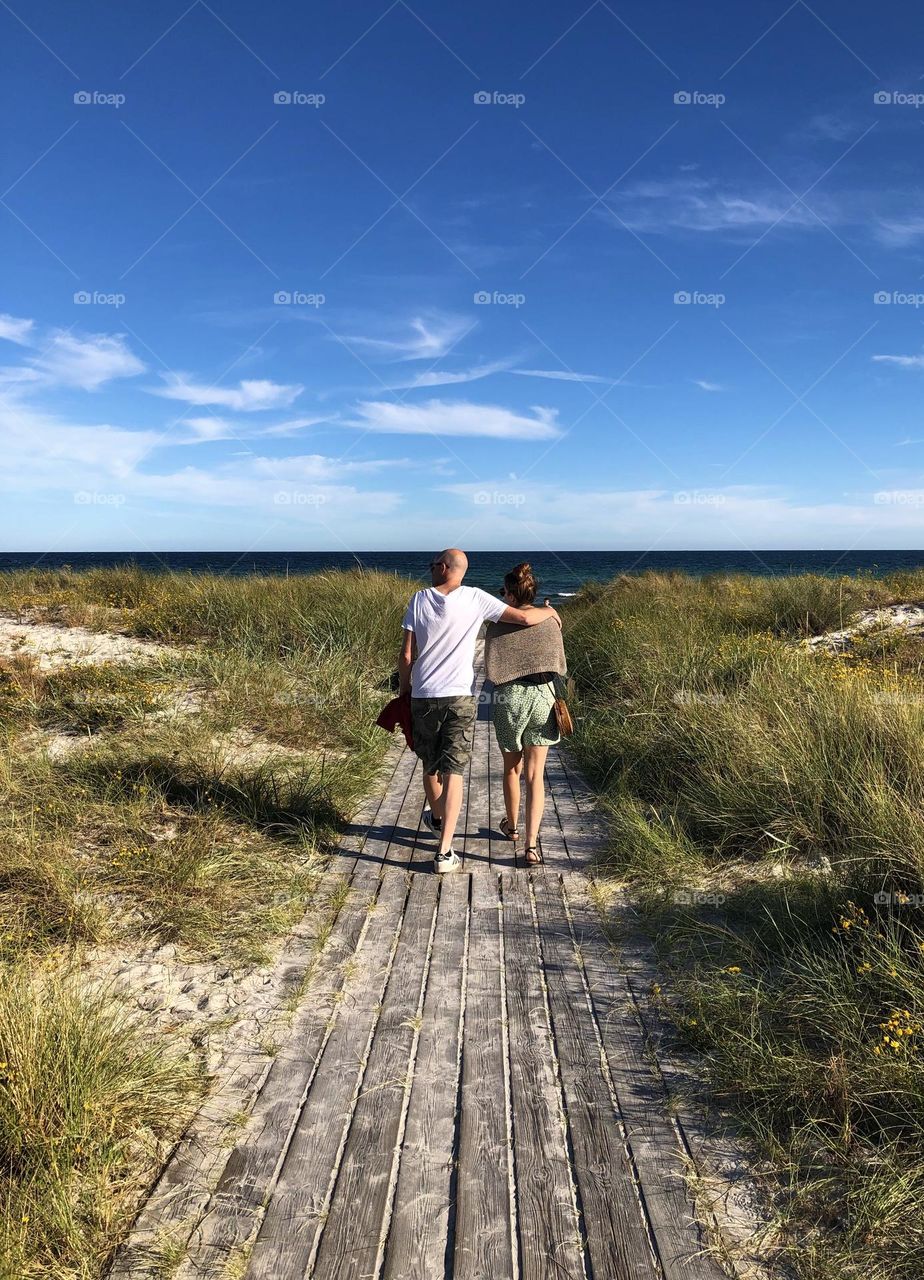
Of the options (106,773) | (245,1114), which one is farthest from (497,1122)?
(106,773)

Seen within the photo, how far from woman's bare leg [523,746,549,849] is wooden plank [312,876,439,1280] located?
125cm

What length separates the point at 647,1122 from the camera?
8.57 ft

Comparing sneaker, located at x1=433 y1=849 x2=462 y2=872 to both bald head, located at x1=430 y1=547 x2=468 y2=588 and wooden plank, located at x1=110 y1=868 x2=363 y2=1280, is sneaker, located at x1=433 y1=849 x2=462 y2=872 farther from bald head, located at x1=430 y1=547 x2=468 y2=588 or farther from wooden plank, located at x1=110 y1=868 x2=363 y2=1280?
bald head, located at x1=430 y1=547 x2=468 y2=588

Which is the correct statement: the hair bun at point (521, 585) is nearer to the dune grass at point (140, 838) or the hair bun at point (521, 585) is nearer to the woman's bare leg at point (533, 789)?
the woman's bare leg at point (533, 789)

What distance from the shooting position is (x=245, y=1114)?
265 centimetres

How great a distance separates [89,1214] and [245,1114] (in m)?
0.56

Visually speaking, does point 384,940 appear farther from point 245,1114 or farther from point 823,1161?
point 823,1161

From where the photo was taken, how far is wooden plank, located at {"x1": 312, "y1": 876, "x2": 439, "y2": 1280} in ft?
6.98

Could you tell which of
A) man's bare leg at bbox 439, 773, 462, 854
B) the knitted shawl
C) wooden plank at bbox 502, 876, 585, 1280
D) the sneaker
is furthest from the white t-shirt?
wooden plank at bbox 502, 876, 585, 1280

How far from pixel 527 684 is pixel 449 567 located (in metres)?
0.91

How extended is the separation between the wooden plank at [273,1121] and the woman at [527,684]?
1450 millimetres

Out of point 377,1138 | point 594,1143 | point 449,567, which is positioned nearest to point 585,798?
point 449,567

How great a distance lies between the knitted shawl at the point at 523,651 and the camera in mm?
4715

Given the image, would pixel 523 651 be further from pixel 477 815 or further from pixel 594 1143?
pixel 594 1143
